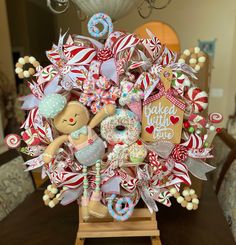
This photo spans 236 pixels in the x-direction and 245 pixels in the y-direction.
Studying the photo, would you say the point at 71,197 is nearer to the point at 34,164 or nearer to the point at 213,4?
the point at 34,164

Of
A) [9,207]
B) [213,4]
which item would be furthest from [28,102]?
[213,4]

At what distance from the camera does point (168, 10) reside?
2.91 m

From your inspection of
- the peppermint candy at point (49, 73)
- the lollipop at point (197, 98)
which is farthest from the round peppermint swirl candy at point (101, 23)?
the lollipop at point (197, 98)

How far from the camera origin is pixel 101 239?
2.47ft

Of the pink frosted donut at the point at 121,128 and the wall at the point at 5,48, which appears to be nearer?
the pink frosted donut at the point at 121,128

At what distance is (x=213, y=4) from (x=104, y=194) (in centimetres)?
291

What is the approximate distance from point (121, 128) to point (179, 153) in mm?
157

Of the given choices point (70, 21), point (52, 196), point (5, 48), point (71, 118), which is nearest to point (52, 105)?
point (71, 118)

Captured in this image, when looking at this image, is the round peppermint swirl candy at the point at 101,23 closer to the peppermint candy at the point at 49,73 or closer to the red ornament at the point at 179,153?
the peppermint candy at the point at 49,73

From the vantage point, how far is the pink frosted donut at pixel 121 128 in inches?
23.5

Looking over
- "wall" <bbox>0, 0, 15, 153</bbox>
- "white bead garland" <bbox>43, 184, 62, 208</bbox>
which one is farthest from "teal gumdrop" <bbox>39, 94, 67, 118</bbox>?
"wall" <bbox>0, 0, 15, 153</bbox>

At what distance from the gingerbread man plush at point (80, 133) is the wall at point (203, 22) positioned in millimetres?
2523

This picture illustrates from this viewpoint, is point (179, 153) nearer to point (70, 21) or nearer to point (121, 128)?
point (121, 128)

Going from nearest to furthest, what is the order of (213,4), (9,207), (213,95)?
(9,207), (213,4), (213,95)
